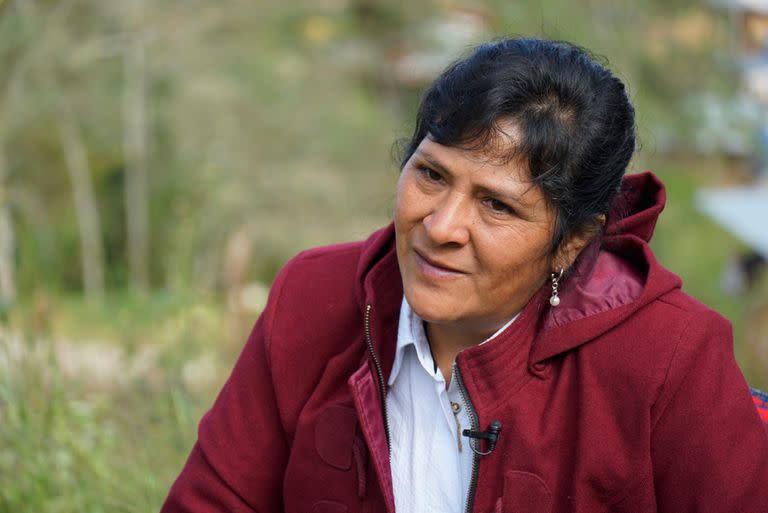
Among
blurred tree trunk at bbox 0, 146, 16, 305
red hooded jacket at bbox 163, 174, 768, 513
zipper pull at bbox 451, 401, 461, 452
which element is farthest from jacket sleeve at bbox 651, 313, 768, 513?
blurred tree trunk at bbox 0, 146, 16, 305

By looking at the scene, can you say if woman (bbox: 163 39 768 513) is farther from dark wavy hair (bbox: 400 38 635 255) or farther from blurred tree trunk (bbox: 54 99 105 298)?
blurred tree trunk (bbox: 54 99 105 298)

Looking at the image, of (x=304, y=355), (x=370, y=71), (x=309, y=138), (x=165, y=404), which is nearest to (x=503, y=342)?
(x=304, y=355)

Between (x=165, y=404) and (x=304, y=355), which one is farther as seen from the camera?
(x=165, y=404)

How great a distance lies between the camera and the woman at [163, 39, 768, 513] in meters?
1.78

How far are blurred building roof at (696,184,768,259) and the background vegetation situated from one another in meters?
0.39

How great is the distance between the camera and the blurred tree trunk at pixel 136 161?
8.04 meters

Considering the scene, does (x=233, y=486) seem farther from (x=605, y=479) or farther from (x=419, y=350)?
(x=605, y=479)

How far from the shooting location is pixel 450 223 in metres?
1.80

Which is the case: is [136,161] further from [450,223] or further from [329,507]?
[450,223]

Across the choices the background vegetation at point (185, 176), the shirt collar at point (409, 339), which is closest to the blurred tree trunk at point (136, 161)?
the background vegetation at point (185, 176)

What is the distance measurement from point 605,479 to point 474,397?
0.27 meters

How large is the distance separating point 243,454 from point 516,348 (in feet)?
2.01

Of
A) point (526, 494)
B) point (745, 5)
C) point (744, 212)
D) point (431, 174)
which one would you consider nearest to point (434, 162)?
point (431, 174)

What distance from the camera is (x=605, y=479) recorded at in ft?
5.90
